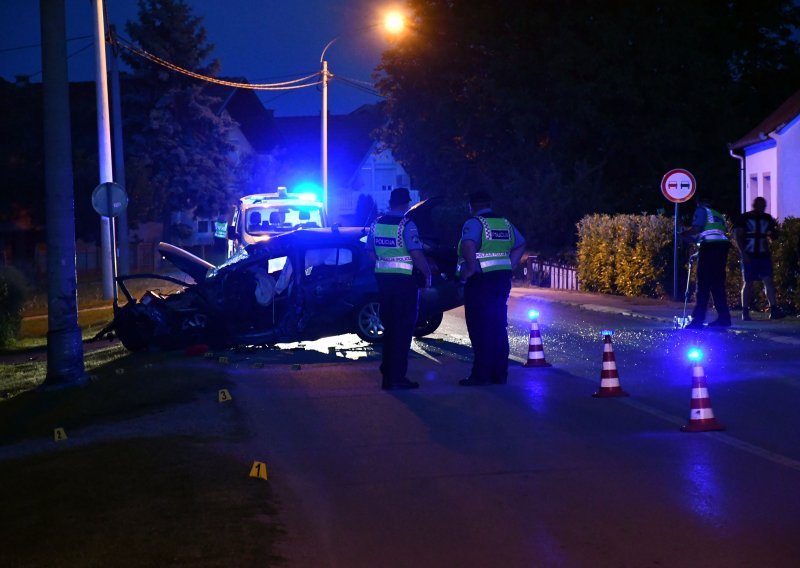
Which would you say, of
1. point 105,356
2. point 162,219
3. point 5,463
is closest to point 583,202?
point 105,356

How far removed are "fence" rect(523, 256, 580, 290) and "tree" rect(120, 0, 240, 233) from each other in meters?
Answer: 26.9

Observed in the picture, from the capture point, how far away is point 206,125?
61812mm

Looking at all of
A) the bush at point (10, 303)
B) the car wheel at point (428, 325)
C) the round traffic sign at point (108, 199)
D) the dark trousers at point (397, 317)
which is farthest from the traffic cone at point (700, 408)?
the round traffic sign at point (108, 199)

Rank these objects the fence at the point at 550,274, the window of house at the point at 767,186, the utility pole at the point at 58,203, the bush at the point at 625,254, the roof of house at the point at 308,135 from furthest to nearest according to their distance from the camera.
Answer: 1. the roof of house at the point at 308,135
2. the window of house at the point at 767,186
3. the fence at the point at 550,274
4. the bush at the point at 625,254
5. the utility pole at the point at 58,203

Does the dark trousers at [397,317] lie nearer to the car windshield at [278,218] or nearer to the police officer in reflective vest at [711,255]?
the police officer in reflective vest at [711,255]

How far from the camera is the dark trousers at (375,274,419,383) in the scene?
1195 cm

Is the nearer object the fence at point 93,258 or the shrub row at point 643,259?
the shrub row at point 643,259

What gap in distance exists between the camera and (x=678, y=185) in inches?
Result: 862

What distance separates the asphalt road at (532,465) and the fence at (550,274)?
16941mm

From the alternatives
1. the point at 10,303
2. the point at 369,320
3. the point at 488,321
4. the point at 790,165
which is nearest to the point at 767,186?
the point at 790,165

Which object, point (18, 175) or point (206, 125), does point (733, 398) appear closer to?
point (18, 175)

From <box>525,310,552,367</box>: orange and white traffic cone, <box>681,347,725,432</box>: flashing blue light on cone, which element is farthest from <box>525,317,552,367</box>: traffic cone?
<box>681,347,725,432</box>: flashing blue light on cone

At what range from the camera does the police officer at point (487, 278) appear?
11.9m

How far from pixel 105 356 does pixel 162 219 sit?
45.7 meters
